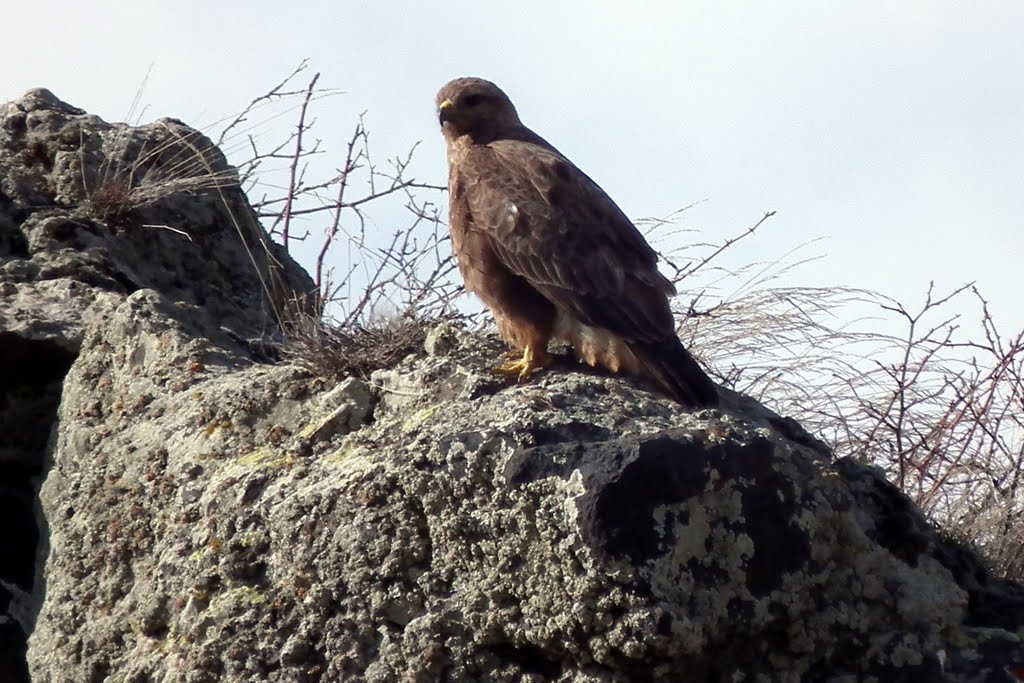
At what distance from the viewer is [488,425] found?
3340 millimetres

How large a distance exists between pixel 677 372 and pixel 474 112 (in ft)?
6.71

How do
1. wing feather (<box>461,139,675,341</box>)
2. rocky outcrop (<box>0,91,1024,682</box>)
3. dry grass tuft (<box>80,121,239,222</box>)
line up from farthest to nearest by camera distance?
dry grass tuft (<box>80,121,239,222</box>), wing feather (<box>461,139,675,341</box>), rocky outcrop (<box>0,91,1024,682</box>)

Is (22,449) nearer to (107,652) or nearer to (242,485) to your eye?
(107,652)

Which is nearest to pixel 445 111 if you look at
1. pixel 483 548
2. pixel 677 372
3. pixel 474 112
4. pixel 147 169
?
pixel 474 112

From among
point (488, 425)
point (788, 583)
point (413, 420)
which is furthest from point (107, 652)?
point (788, 583)

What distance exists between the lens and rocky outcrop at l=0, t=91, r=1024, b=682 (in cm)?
304

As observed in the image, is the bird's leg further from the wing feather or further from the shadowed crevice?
the shadowed crevice

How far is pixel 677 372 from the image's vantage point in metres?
4.00

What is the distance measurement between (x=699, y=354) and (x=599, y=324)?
1.14 metres

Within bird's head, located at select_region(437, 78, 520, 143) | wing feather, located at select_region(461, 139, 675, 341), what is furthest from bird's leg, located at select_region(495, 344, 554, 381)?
bird's head, located at select_region(437, 78, 520, 143)

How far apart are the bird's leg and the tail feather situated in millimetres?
266

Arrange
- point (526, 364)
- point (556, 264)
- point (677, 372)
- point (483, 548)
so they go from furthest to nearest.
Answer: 1. point (556, 264)
2. point (526, 364)
3. point (677, 372)
4. point (483, 548)

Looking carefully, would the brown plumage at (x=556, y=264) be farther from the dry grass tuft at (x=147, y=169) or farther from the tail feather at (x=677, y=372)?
the dry grass tuft at (x=147, y=169)

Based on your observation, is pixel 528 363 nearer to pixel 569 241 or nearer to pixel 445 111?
pixel 569 241
